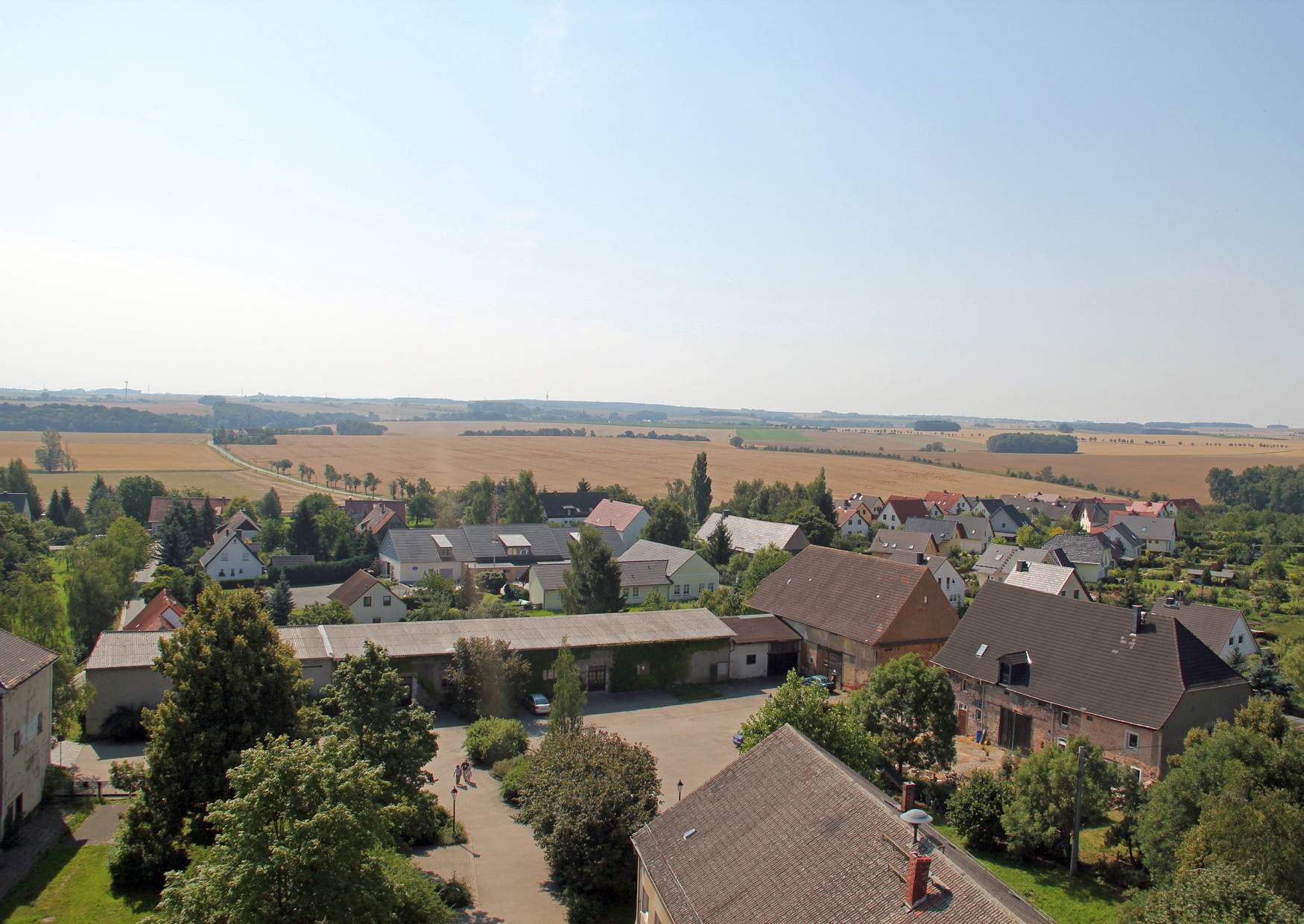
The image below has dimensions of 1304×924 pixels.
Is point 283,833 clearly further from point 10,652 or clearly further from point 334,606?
point 334,606

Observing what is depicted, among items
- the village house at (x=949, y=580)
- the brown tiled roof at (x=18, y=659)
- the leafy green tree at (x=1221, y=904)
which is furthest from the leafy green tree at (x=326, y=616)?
the leafy green tree at (x=1221, y=904)

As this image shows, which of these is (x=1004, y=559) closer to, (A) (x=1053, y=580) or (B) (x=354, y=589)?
(A) (x=1053, y=580)

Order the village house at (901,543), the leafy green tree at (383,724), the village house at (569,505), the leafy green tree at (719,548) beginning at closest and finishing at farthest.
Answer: the leafy green tree at (383,724) < the leafy green tree at (719,548) < the village house at (901,543) < the village house at (569,505)

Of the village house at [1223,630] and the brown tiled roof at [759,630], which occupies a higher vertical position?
the village house at [1223,630]

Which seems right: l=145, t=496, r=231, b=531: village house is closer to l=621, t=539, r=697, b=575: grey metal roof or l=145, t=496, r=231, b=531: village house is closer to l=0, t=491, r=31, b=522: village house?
l=0, t=491, r=31, b=522: village house

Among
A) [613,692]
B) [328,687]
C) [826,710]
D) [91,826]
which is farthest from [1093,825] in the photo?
[91,826]

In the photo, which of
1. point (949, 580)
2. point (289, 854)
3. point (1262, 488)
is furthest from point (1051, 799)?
point (1262, 488)

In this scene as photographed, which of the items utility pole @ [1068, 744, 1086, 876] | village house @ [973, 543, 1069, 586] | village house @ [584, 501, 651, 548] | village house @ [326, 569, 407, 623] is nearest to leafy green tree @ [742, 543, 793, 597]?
village house @ [973, 543, 1069, 586]

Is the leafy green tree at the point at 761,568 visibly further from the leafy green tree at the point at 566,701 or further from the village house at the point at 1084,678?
the leafy green tree at the point at 566,701
